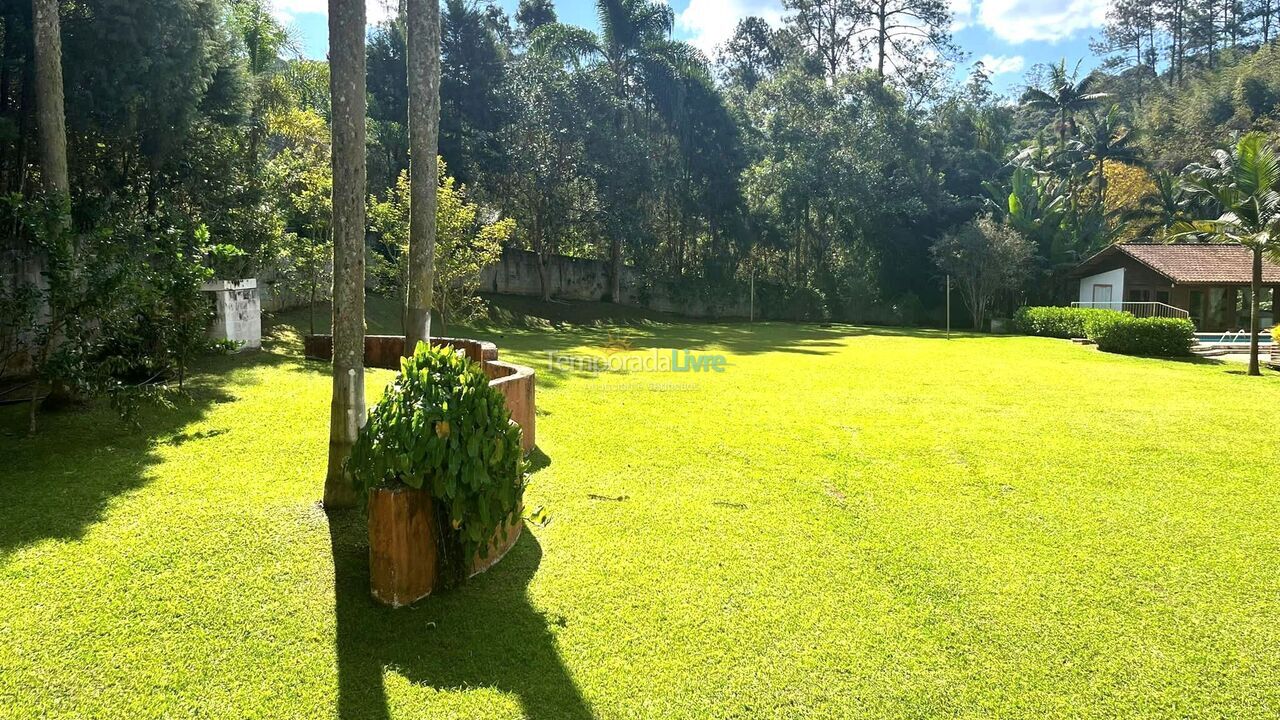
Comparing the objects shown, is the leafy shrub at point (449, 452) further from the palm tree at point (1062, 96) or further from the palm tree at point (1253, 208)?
the palm tree at point (1062, 96)

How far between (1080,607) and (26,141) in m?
14.0

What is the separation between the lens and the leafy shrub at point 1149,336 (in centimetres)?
1691

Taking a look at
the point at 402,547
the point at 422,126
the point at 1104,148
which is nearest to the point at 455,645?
the point at 402,547

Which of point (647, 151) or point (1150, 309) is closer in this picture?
point (1150, 309)

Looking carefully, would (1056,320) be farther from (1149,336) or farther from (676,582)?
(676,582)

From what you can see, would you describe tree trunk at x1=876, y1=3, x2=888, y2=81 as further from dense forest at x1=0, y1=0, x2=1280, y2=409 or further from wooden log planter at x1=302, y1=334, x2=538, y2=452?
wooden log planter at x1=302, y1=334, x2=538, y2=452

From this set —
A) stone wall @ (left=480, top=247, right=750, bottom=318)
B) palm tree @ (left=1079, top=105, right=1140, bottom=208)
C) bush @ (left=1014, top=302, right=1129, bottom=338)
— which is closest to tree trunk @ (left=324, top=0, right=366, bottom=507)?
bush @ (left=1014, top=302, right=1129, bottom=338)

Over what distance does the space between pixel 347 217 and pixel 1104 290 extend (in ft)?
96.5

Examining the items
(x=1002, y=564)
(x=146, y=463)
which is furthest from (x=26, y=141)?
(x=1002, y=564)

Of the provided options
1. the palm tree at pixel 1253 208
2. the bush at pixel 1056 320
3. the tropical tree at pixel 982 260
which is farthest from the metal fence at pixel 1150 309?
the palm tree at pixel 1253 208

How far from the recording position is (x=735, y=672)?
308 centimetres

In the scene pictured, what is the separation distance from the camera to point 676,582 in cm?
392

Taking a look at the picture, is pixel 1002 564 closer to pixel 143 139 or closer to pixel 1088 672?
pixel 1088 672

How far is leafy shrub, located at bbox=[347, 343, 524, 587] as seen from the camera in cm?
344
